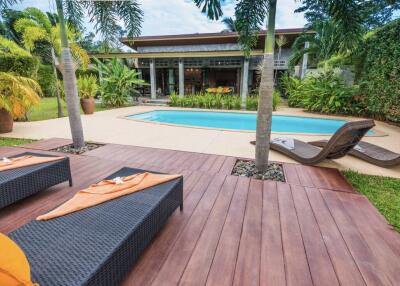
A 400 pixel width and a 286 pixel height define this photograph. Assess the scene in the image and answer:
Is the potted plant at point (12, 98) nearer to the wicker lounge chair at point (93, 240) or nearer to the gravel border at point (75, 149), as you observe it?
the gravel border at point (75, 149)

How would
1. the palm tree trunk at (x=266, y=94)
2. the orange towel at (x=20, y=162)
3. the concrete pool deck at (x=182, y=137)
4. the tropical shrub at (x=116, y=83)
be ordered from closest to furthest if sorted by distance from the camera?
the orange towel at (x=20, y=162)
the palm tree trunk at (x=266, y=94)
the concrete pool deck at (x=182, y=137)
the tropical shrub at (x=116, y=83)

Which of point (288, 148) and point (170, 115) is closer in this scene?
point (288, 148)

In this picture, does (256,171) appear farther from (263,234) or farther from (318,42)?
(318,42)

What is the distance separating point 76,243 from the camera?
5.76ft

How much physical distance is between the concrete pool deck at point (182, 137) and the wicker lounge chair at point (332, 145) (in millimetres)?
227

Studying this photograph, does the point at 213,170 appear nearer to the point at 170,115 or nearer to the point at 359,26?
the point at 359,26

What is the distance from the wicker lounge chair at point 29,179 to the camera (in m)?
2.80

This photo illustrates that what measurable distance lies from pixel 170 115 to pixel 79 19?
309 inches

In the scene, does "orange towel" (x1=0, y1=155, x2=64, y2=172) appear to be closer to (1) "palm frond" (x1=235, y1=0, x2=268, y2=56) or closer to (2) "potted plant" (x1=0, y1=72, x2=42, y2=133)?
(1) "palm frond" (x1=235, y1=0, x2=268, y2=56)

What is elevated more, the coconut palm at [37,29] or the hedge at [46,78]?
the coconut palm at [37,29]

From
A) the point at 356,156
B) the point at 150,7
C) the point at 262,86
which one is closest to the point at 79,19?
the point at 150,7

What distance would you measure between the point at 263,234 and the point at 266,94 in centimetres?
243

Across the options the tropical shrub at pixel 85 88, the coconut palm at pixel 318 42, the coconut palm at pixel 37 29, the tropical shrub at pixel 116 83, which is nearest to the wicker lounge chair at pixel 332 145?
the coconut palm at pixel 37 29

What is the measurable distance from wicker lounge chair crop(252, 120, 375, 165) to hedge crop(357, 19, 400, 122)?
604cm
